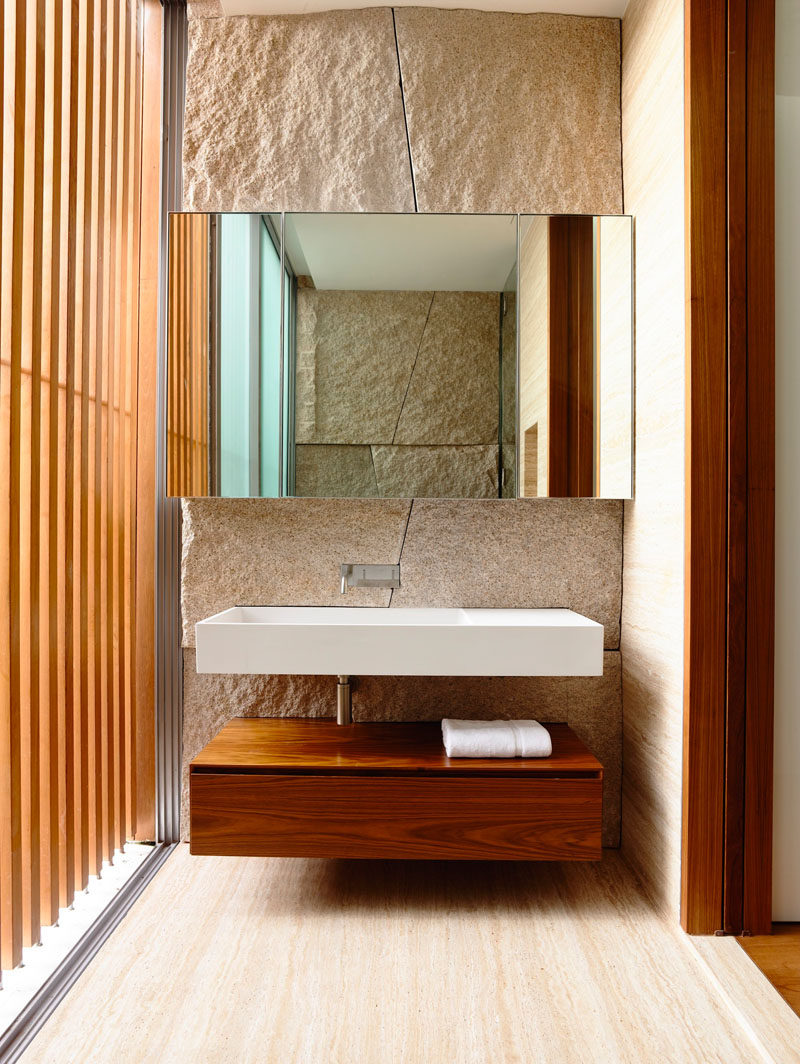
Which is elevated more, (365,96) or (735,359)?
(365,96)

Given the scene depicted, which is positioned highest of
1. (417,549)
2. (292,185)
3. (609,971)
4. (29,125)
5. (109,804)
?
(292,185)

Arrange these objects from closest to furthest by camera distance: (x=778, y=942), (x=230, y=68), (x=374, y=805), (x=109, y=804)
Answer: (x=778, y=942) → (x=374, y=805) → (x=109, y=804) → (x=230, y=68)

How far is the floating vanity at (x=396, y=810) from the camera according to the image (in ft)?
6.15

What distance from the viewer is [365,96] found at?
2.29 m

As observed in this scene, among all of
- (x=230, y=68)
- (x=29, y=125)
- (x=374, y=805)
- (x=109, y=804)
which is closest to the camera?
(x=29, y=125)

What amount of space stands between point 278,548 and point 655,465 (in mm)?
1130

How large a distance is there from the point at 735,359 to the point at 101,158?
5.43ft

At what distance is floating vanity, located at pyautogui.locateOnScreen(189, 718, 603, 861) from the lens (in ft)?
6.15

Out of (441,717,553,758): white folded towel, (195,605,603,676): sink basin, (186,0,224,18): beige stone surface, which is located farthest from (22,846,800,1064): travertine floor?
(186,0,224,18): beige stone surface

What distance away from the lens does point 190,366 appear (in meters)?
2.24

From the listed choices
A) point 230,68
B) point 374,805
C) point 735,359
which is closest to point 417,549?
point 374,805

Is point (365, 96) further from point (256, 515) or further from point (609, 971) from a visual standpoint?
point (609, 971)

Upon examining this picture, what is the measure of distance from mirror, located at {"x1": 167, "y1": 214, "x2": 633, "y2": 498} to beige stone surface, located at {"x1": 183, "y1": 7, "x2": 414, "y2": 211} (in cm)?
14

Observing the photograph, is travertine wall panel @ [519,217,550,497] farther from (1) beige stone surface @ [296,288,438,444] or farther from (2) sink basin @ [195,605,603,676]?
(2) sink basin @ [195,605,603,676]
